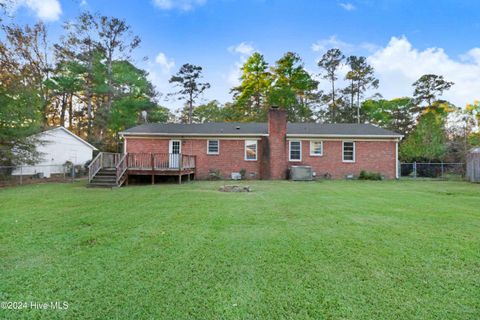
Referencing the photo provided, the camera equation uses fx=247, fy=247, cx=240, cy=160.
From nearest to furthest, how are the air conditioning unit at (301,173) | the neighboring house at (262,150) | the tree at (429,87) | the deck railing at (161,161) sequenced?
the deck railing at (161,161) → the air conditioning unit at (301,173) → the neighboring house at (262,150) → the tree at (429,87)

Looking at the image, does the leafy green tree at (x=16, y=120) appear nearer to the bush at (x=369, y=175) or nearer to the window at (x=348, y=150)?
the window at (x=348, y=150)

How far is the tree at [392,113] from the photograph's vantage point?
3158cm

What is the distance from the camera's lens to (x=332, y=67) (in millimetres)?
30828

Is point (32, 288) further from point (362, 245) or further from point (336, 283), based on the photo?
point (362, 245)

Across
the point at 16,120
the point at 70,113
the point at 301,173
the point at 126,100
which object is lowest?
the point at 301,173

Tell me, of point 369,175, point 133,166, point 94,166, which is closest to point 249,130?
point 133,166

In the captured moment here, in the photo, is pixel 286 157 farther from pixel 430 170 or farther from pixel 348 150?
pixel 430 170

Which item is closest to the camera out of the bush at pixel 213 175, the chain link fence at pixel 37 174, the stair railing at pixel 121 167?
the stair railing at pixel 121 167

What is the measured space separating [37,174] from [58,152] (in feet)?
11.5

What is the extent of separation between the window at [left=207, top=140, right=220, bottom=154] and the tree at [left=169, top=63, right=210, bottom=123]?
52.3 ft

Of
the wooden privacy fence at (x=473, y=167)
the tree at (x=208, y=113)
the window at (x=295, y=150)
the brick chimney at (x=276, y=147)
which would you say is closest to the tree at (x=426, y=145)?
the wooden privacy fence at (x=473, y=167)

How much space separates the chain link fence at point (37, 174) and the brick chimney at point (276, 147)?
38.6 ft

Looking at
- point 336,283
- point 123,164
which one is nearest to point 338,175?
point 123,164

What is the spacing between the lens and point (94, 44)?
77.6 feet
